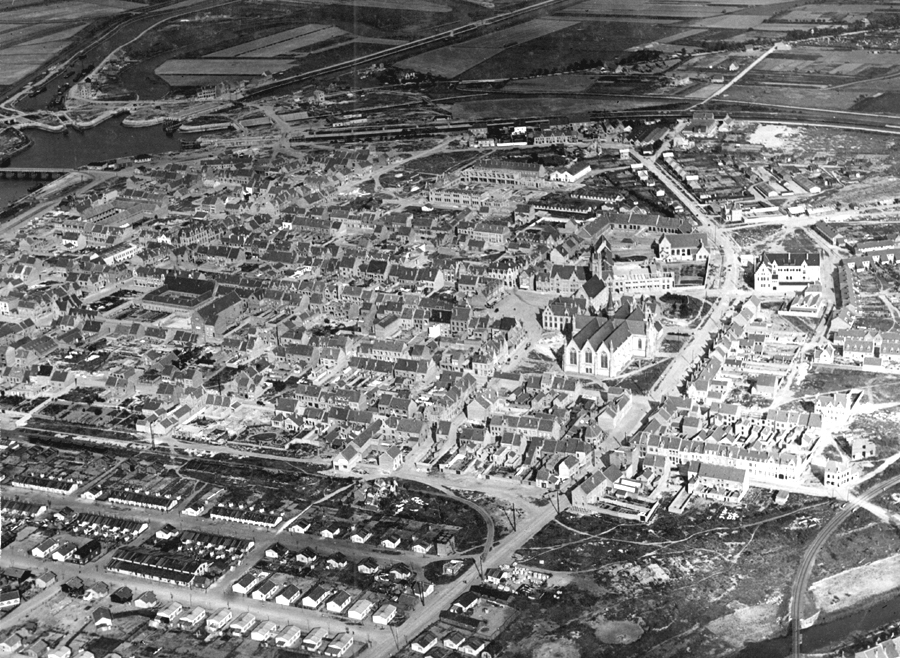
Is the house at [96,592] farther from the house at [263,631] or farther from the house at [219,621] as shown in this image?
the house at [263,631]

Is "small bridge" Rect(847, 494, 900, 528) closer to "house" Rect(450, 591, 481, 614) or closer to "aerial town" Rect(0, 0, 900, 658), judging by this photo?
"aerial town" Rect(0, 0, 900, 658)

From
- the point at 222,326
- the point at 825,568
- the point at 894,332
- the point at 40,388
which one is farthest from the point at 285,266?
the point at 825,568

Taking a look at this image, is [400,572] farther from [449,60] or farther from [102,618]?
[449,60]

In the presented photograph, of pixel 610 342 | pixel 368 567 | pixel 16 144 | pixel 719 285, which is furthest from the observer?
pixel 16 144

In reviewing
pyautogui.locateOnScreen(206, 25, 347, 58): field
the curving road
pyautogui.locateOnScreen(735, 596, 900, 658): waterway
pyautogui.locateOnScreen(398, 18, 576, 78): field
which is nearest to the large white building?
the curving road

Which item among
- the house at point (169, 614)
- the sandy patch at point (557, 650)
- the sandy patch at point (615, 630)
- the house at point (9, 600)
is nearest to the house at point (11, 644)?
the house at point (9, 600)

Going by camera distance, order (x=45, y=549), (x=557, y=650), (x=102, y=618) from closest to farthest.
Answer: (x=557, y=650) → (x=102, y=618) → (x=45, y=549)

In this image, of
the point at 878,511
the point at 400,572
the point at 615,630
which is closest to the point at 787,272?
the point at 878,511
